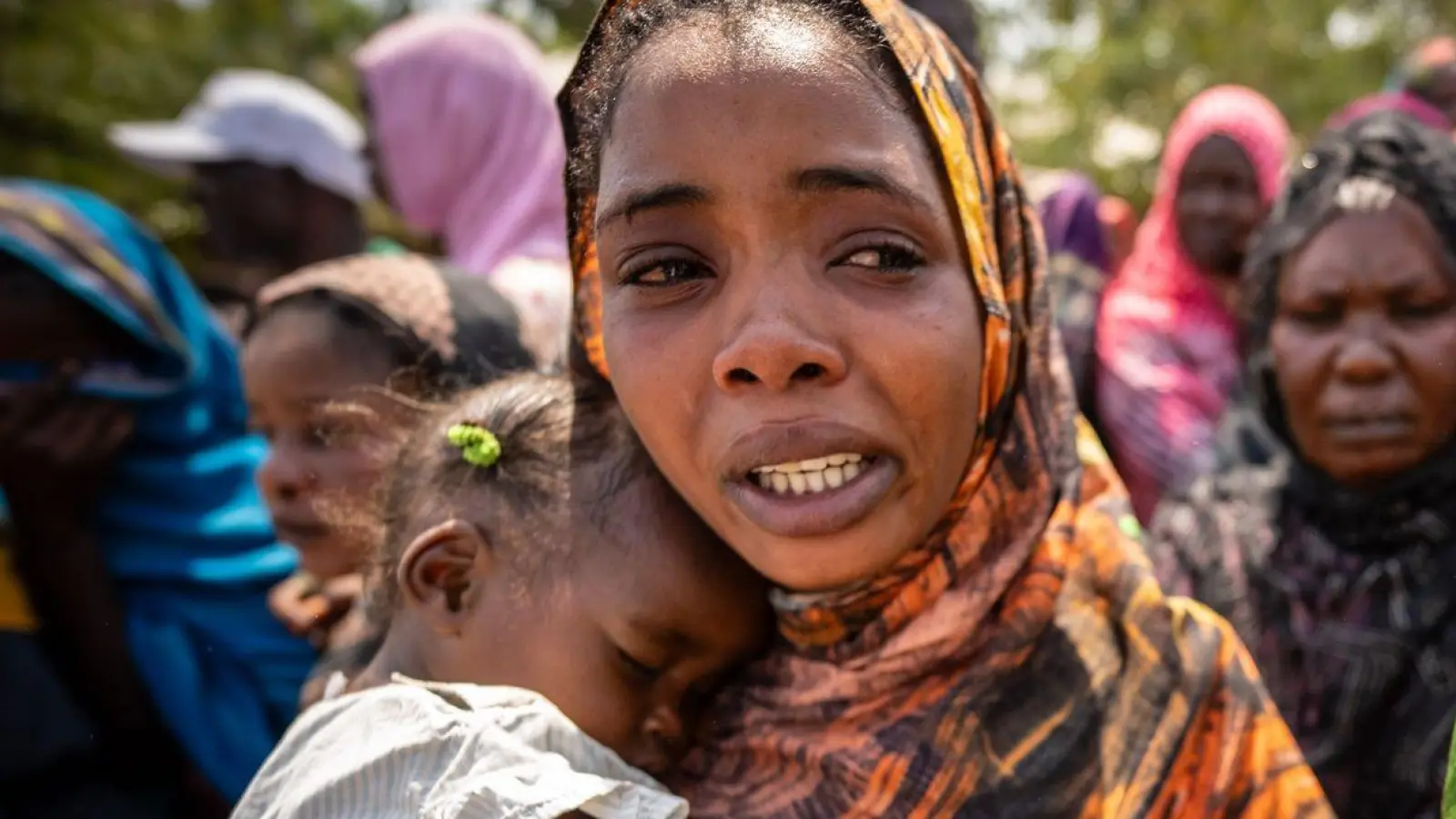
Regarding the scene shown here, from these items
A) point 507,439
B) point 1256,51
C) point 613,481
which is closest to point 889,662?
point 613,481

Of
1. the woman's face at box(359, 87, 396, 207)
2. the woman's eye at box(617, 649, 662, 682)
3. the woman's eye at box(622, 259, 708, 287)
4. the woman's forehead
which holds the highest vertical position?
the woman's face at box(359, 87, 396, 207)

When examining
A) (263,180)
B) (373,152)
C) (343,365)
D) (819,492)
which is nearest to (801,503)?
(819,492)

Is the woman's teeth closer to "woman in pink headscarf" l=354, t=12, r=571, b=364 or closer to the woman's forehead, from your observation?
the woman's forehead

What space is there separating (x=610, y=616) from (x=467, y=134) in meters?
2.89

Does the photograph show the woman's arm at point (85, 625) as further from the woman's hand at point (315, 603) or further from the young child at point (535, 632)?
the young child at point (535, 632)

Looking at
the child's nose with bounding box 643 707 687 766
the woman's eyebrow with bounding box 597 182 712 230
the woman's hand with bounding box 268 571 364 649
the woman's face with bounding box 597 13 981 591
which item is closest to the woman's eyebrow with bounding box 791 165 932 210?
the woman's face with bounding box 597 13 981 591

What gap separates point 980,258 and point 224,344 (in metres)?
2.71

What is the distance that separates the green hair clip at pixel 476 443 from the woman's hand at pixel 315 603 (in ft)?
3.56

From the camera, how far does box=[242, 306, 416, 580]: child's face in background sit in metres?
2.61

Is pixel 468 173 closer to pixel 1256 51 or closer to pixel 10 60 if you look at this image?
pixel 10 60

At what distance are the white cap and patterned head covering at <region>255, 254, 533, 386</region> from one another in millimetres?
2249

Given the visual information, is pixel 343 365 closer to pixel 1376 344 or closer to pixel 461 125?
pixel 461 125

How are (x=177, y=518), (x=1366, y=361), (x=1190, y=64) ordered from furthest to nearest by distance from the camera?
1. (x=1190, y=64)
2. (x=177, y=518)
3. (x=1366, y=361)

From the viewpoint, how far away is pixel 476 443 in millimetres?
1920
